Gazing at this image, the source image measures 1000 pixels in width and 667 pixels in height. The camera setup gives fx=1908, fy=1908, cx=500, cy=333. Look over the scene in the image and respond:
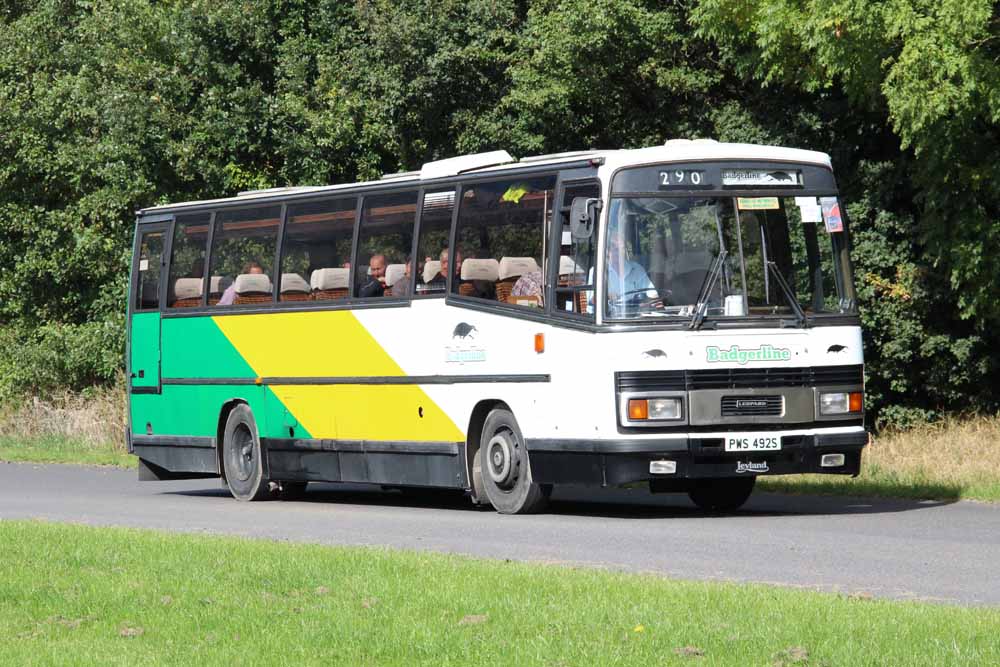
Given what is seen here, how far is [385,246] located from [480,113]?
12.6 meters

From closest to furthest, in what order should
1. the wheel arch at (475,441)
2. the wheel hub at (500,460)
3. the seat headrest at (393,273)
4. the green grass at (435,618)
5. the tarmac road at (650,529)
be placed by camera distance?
the green grass at (435,618), the tarmac road at (650,529), the wheel hub at (500,460), the wheel arch at (475,441), the seat headrest at (393,273)

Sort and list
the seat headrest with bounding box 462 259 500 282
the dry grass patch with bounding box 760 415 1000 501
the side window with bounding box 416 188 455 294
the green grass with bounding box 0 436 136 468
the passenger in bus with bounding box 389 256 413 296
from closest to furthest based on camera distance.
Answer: the seat headrest with bounding box 462 259 500 282, the side window with bounding box 416 188 455 294, the passenger in bus with bounding box 389 256 413 296, the dry grass patch with bounding box 760 415 1000 501, the green grass with bounding box 0 436 136 468

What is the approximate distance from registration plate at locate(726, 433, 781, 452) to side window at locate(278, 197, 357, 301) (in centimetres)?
516

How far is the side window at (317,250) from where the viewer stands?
19625 mm

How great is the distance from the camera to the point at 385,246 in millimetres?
19062

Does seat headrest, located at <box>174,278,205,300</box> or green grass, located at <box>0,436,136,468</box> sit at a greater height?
seat headrest, located at <box>174,278,205,300</box>

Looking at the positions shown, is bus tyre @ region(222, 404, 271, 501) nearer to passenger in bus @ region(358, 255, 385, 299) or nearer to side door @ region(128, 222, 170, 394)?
side door @ region(128, 222, 170, 394)

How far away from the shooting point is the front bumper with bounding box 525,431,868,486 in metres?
15.8

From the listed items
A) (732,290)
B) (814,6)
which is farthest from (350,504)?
(814,6)

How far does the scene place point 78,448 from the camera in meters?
32.5

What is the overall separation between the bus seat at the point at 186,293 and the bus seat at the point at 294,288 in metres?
1.63

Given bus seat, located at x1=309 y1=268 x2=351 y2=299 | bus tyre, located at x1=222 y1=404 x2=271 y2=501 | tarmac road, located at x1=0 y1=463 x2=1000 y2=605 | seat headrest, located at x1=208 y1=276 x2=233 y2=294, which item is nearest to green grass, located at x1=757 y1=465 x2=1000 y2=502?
tarmac road, located at x1=0 y1=463 x2=1000 y2=605

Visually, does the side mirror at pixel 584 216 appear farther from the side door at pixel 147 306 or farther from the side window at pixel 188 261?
the side door at pixel 147 306

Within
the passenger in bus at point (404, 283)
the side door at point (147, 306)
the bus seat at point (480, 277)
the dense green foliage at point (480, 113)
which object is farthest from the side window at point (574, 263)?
the side door at point (147, 306)
